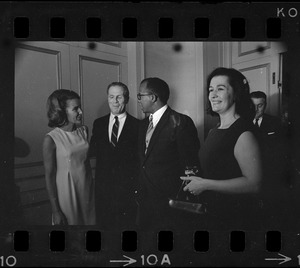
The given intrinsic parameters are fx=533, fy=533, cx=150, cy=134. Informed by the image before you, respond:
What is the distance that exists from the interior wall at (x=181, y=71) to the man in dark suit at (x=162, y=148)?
0.07 ft

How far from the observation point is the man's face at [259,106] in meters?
1.67

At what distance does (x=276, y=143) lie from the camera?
1679 mm

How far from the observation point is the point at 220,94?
65.6 inches

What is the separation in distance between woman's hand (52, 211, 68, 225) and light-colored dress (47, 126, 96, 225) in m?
0.02

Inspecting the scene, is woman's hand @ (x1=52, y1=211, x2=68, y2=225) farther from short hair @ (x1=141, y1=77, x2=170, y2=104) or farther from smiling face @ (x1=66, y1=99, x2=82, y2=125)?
short hair @ (x1=141, y1=77, x2=170, y2=104)

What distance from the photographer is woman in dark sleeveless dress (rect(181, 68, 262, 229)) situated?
1659 mm

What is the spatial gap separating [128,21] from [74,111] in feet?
1.08

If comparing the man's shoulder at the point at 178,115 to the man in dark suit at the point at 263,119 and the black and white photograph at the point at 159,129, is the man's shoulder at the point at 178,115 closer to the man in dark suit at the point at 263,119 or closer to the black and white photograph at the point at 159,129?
the black and white photograph at the point at 159,129

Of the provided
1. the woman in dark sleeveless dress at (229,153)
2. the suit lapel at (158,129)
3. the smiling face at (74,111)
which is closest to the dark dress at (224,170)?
the woman in dark sleeveless dress at (229,153)

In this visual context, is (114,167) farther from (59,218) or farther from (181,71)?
(181,71)

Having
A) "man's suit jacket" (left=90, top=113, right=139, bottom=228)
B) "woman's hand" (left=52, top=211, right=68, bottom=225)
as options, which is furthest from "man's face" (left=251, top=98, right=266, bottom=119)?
"woman's hand" (left=52, top=211, right=68, bottom=225)

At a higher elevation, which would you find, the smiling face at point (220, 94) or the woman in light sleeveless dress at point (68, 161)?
the smiling face at point (220, 94)

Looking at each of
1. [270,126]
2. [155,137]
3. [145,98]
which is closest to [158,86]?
[145,98]

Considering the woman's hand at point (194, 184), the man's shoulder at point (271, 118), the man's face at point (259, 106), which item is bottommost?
the woman's hand at point (194, 184)
